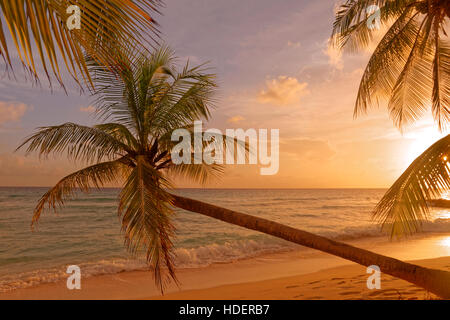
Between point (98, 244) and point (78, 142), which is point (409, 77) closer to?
point (78, 142)

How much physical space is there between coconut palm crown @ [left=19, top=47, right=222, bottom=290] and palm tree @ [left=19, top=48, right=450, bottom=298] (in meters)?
0.01

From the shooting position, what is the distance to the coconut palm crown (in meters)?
4.58

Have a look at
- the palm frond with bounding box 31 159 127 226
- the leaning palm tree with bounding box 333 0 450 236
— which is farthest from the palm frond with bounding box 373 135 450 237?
the palm frond with bounding box 31 159 127 226

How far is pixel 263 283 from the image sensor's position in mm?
8141

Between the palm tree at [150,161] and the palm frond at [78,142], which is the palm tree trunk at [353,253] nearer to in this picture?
the palm tree at [150,161]

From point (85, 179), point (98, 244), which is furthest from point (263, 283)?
point (98, 244)

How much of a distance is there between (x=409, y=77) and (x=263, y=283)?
20.2 ft

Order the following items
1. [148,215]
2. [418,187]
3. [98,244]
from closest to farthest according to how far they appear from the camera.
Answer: [418,187], [148,215], [98,244]

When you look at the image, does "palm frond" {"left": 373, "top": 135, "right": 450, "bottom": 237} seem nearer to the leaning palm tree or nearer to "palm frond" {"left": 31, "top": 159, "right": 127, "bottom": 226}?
the leaning palm tree

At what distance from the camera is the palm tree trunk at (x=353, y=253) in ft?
11.9

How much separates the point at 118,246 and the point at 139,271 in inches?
202

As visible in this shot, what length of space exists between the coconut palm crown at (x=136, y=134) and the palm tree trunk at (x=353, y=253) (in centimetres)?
80

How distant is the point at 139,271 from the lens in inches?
389

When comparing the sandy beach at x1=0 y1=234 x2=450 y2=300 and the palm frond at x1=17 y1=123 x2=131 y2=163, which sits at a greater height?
the palm frond at x1=17 y1=123 x2=131 y2=163
